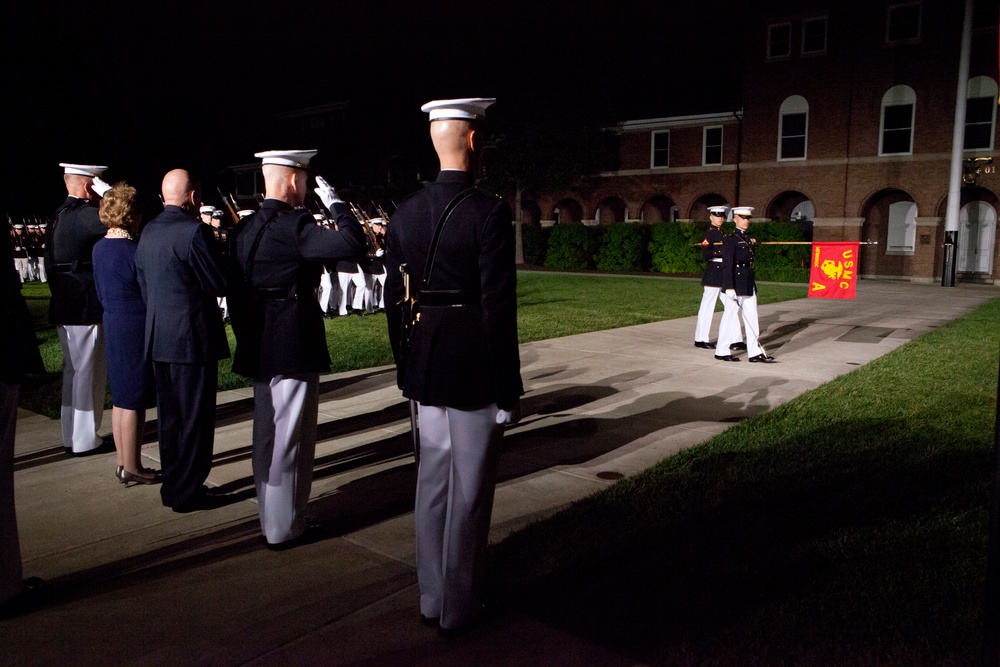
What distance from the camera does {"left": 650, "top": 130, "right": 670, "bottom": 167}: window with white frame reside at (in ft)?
120

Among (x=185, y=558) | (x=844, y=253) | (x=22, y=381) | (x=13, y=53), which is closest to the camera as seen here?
(x=22, y=381)

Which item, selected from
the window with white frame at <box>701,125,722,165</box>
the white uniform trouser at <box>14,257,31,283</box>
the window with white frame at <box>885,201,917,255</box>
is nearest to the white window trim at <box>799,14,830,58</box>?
the window with white frame at <box>701,125,722,165</box>

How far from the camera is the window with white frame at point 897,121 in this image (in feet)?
97.5

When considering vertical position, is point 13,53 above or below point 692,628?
above

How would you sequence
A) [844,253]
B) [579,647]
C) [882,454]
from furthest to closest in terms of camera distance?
[844,253] → [882,454] → [579,647]

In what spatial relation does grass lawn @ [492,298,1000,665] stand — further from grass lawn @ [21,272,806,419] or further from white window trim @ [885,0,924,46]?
white window trim @ [885,0,924,46]

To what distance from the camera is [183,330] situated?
15.1 ft

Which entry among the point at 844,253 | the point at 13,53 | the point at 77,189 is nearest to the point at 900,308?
the point at 844,253

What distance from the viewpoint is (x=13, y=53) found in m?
21.4

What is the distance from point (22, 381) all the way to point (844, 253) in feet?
36.2

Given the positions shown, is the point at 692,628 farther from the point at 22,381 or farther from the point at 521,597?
the point at 22,381

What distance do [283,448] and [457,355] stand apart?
148cm

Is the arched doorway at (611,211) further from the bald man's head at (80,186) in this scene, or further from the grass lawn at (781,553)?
the bald man's head at (80,186)

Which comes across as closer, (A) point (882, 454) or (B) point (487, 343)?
(B) point (487, 343)
